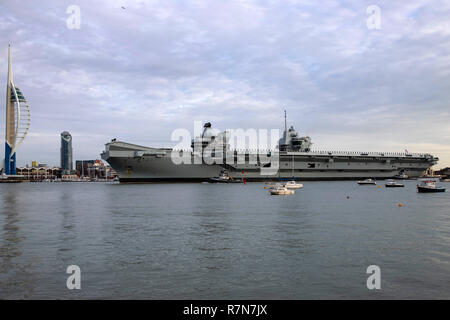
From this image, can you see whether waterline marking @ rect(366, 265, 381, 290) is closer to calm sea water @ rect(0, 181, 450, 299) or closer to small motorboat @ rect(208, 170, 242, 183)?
calm sea water @ rect(0, 181, 450, 299)

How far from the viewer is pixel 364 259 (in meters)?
12.7

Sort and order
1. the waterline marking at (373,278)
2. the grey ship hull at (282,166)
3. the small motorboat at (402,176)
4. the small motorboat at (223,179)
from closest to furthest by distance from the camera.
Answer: the waterline marking at (373,278)
the grey ship hull at (282,166)
the small motorboat at (223,179)
the small motorboat at (402,176)

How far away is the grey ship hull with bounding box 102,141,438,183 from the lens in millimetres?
68562

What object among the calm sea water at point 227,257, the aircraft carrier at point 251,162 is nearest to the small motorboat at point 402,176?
the aircraft carrier at point 251,162

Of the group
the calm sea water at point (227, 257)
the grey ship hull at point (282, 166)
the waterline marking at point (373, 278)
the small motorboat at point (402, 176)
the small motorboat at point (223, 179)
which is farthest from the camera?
the small motorboat at point (402, 176)

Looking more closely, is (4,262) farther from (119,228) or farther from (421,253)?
(421,253)

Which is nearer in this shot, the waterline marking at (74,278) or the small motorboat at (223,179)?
the waterline marking at (74,278)

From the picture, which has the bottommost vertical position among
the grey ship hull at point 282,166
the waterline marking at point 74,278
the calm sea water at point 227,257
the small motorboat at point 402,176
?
the calm sea water at point 227,257

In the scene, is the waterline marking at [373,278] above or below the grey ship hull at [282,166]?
below

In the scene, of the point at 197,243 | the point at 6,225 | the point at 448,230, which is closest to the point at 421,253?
the point at 448,230

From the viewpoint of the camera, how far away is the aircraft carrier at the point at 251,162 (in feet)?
227

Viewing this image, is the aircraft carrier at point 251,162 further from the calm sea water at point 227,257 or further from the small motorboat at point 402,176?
the calm sea water at point 227,257

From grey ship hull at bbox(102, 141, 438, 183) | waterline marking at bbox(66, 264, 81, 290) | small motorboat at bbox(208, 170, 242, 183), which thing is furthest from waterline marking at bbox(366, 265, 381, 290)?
small motorboat at bbox(208, 170, 242, 183)
